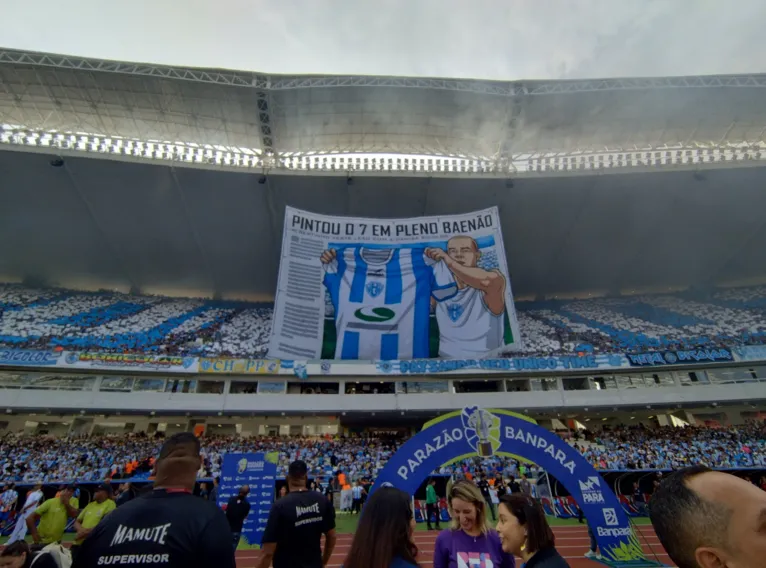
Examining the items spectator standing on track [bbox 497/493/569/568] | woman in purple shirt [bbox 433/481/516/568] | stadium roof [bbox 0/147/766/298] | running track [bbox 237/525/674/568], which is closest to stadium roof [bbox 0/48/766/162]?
stadium roof [bbox 0/147/766/298]

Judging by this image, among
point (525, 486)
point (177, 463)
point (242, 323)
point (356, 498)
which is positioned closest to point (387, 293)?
point (177, 463)

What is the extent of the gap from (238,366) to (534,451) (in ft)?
72.0

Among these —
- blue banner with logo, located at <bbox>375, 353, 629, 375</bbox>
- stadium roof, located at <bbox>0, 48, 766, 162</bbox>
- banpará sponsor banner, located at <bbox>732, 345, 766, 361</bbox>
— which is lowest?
blue banner with logo, located at <bbox>375, 353, 629, 375</bbox>

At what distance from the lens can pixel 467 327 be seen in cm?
854

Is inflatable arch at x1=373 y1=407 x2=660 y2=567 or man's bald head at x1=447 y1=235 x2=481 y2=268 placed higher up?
man's bald head at x1=447 y1=235 x2=481 y2=268

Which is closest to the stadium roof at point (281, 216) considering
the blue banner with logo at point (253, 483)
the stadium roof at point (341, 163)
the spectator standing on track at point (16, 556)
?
the stadium roof at point (341, 163)

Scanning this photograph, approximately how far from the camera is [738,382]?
2406 centimetres

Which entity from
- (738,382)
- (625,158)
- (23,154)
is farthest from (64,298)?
(738,382)

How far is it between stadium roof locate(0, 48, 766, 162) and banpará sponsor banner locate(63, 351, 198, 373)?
1358 cm

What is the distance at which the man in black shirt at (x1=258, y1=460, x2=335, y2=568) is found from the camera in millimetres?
3162

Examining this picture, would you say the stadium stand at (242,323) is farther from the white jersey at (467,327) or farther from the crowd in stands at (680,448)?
the white jersey at (467,327)

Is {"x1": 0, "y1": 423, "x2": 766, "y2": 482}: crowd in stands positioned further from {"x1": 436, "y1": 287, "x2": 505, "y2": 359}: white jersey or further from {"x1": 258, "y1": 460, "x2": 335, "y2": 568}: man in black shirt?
{"x1": 258, "y1": 460, "x2": 335, "y2": 568}: man in black shirt

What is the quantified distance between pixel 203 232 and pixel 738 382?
35.0 m

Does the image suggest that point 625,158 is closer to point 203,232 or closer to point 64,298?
point 203,232
